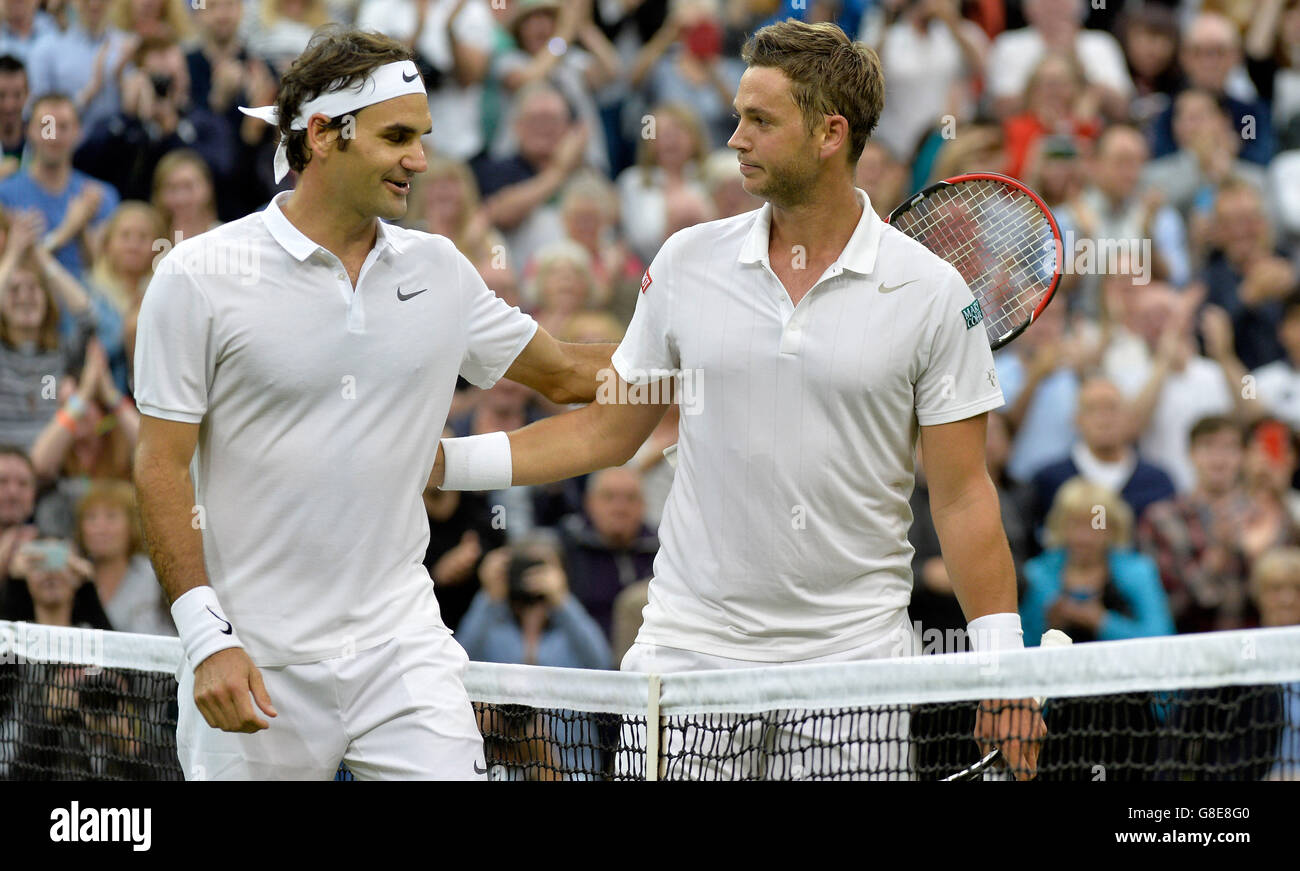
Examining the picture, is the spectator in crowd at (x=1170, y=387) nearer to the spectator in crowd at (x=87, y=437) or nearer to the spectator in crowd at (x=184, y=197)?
the spectator in crowd at (x=184, y=197)

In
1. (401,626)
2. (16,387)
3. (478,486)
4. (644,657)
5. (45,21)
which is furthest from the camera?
(45,21)

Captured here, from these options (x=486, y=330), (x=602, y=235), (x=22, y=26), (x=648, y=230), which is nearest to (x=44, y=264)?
(x=22, y=26)

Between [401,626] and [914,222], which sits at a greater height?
[914,222]

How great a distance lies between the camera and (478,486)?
171 inches

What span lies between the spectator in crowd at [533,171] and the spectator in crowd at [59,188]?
5.95 ft

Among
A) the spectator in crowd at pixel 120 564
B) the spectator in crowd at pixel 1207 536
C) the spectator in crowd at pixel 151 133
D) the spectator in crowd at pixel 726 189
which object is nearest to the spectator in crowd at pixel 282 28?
the spectator in crowd at pixel 151 133

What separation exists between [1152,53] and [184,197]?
513 centimetres

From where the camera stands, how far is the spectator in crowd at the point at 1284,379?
797 cm

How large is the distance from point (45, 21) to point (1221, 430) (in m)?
6.00

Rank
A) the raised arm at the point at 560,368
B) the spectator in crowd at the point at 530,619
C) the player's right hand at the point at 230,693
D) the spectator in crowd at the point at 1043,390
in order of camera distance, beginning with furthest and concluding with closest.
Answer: the spectator in crowd at the point at 1043,390 < the spectator in crowd at the point at 530,619 < the raised arm at the point at 560,368 < the player's right hand at the point at 230,693

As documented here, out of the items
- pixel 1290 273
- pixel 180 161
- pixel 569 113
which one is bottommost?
pixel 1290 273

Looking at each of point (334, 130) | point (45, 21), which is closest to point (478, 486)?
point (334, 130)

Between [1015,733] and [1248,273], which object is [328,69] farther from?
[1248,273]
